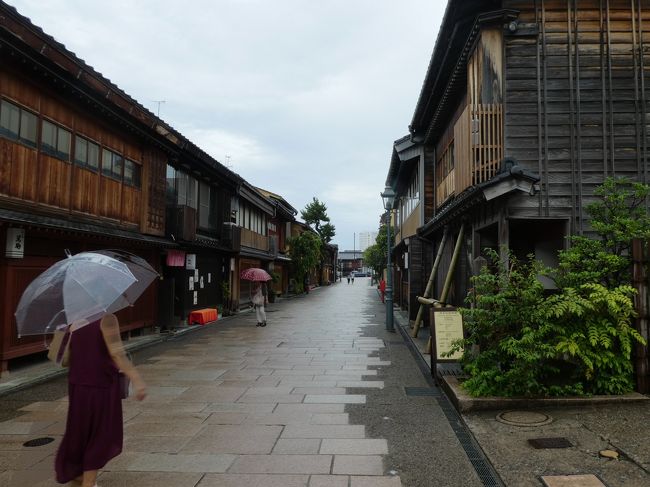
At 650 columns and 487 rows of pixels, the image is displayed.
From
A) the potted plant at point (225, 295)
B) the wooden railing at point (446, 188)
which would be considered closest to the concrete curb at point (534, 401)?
the wooden railing at point (446, 188)

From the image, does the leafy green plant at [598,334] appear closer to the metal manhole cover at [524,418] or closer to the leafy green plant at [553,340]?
the leafy green plant at [553,340]

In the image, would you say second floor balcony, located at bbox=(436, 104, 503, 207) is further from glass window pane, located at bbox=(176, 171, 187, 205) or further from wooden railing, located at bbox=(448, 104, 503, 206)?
glass window pane, located at bbox=(176, 171, 187, 205)

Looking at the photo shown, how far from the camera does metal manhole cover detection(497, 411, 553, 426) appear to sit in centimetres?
576

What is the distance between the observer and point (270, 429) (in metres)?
5.96

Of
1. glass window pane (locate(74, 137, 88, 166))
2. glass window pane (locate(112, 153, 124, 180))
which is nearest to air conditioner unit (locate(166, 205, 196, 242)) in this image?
glass window pane (locate(112, 153, 124, 180))

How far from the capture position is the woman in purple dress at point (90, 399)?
3.78m

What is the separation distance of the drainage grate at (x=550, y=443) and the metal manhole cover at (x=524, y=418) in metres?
0.50

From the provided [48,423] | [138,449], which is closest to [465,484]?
[138,449]

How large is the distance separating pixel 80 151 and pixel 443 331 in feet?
31.2

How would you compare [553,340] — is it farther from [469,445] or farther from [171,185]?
[171,185]

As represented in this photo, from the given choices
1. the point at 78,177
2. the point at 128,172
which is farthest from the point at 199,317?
the point at 78,177

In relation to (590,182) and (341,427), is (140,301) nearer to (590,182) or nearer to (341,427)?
(341,427)

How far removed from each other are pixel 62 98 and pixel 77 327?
8.83 meters

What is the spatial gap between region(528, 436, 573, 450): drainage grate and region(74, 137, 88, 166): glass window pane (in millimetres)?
11104
